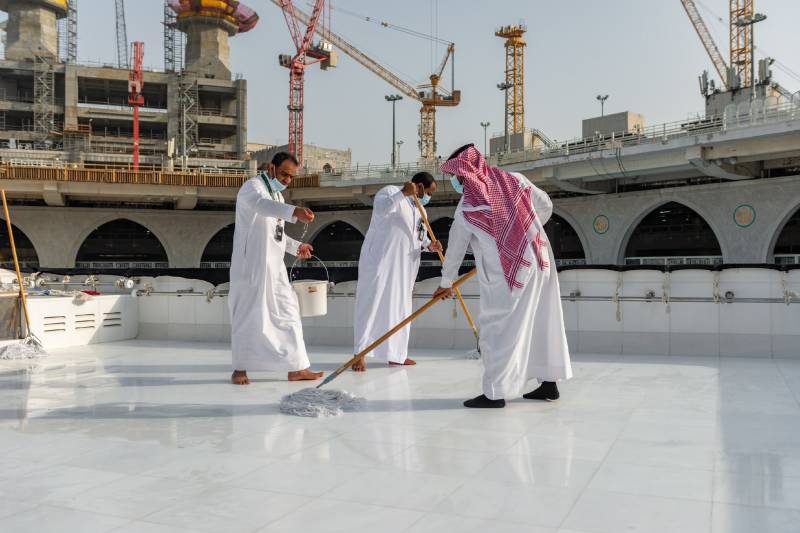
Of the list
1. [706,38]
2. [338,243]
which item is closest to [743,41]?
[706,38]

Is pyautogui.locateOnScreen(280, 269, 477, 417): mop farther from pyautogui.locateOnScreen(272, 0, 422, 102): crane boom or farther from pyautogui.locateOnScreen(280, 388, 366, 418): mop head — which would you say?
pyautogui.locateOnScreen(272, 0, 422, 102): crane boom

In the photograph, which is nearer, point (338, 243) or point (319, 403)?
point (319, 403)

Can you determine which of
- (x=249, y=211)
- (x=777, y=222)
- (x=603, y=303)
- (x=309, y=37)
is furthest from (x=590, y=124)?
(x=309, y=37)

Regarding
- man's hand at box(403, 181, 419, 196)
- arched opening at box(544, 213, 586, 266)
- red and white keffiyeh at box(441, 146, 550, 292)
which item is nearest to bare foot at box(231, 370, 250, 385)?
man's hand at box(403, 181, 419, 196)

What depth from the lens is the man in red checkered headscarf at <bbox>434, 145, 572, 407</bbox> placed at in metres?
4.27

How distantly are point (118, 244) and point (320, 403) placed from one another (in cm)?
4282

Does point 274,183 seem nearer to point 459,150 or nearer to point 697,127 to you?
point 459,150

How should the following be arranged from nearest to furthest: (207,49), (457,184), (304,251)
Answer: (457,184)
(304,251)
(207,49)

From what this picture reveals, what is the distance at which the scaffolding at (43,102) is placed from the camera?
157 ft

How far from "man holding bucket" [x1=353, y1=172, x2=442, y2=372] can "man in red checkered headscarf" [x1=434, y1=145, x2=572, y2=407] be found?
1708mm

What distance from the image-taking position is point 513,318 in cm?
429

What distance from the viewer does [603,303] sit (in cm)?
739

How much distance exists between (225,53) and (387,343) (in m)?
56.0

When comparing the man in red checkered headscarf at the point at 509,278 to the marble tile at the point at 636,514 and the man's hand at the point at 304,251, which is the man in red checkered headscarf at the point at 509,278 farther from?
the marble tile at the point at 636,514
